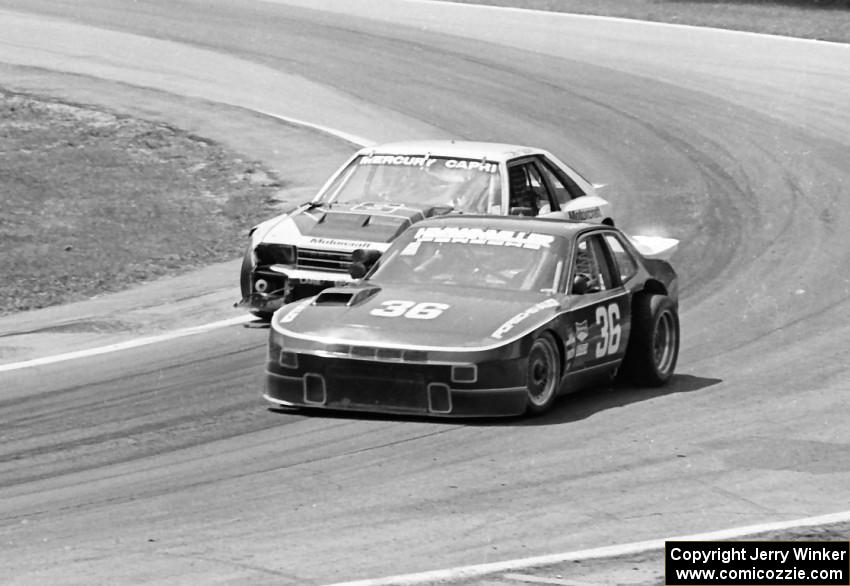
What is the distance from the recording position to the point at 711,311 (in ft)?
46.5

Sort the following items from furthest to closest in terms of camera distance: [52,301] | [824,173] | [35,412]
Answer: [824,173], [52,301], [35,412]

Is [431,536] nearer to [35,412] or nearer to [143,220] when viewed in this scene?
[35,412]

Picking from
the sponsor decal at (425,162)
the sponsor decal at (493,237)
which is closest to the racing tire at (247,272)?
the sponsor decal at (425,162)

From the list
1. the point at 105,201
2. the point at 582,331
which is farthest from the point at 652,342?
the point at 105,201

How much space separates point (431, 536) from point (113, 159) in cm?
1441

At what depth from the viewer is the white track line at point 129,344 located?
12.4 meters

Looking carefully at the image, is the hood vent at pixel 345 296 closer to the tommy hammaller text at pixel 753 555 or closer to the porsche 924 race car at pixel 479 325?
the porsche 924 race car at pixel 479 325

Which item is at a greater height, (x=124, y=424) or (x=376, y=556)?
(x=376, y=556)

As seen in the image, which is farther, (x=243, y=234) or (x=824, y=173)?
(x=824, y=173)

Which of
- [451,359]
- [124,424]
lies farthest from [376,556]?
[124,424]

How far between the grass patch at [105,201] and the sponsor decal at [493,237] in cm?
529

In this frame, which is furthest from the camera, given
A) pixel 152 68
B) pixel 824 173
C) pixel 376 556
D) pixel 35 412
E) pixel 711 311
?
pixel 152 68

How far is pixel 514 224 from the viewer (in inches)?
448

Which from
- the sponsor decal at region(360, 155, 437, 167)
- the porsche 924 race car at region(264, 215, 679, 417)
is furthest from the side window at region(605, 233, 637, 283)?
the sponsor decal at region(360, 155, 437, 167)
